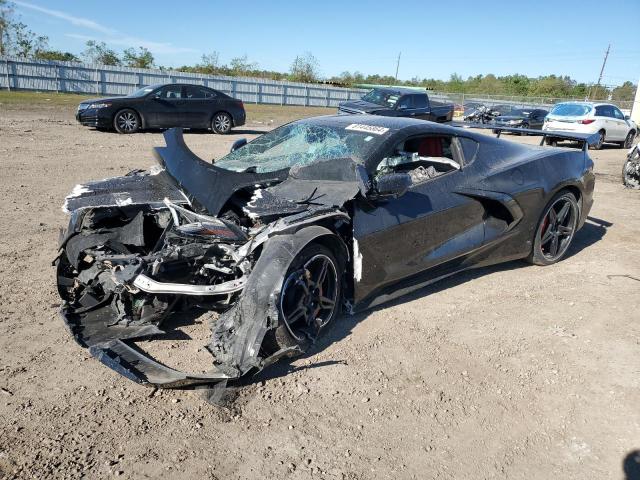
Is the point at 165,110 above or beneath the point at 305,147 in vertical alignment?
beneath

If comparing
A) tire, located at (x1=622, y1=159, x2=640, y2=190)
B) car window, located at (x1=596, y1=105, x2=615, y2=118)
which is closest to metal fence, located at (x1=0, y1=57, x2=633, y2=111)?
car window, located at (x1=596, y1=105, x2=615, y2=118)

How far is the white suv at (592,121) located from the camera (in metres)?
16.8

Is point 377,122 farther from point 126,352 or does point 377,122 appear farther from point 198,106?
point 198,106

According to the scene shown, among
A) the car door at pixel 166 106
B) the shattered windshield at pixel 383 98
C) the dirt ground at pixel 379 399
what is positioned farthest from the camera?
the shattered windshield at pixel 383 98

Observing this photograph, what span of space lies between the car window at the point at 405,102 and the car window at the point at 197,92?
5.87 metres

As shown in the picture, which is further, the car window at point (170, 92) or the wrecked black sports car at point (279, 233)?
the car window at point (170, 92)

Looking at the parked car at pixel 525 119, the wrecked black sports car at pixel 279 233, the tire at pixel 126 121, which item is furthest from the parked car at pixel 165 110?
the parked car at pixel 525 119

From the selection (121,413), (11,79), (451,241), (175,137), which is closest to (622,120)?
(451,241)

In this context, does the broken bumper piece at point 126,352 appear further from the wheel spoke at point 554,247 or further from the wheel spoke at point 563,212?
the wheel spoke at point 563,212

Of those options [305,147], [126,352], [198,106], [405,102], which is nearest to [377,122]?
[305,147]

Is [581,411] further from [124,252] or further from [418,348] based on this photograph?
[124,252]

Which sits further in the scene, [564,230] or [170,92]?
[170,92]

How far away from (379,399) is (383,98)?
1507 centimetres

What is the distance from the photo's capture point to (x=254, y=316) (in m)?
2.99
